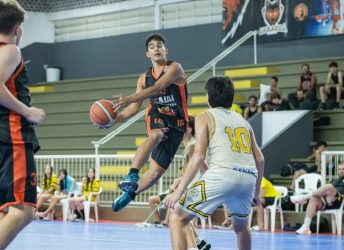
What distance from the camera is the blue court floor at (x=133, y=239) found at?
10.3 meters

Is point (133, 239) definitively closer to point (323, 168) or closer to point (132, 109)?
point (132, 109)

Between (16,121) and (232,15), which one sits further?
(232,15)

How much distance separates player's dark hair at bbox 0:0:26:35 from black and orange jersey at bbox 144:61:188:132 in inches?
122

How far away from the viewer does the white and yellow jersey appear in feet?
21.1

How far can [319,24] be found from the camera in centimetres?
1925

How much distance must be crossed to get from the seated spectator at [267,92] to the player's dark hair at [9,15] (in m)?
12.4

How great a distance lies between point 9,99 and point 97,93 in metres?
17.0

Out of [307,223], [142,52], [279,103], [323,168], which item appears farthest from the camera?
[142,52]

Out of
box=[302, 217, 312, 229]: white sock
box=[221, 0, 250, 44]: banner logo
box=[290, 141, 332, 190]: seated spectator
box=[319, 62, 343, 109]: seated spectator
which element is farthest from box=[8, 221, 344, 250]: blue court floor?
box=[221, 0, 250, 44]: banner logo

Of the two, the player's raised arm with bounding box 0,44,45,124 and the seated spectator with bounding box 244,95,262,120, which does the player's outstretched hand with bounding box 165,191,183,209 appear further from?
the seated spectator with bounding box 244,95,262,120

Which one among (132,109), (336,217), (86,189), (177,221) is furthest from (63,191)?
(177,221)

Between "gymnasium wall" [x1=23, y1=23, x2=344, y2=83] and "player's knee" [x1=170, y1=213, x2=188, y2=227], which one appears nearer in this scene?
"player's knee" [x1=170, y1=213, x2=188, y2=227]

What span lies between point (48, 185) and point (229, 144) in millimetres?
11953

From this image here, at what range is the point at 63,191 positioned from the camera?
1784cm
